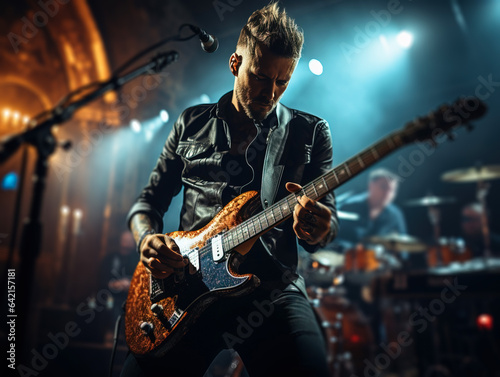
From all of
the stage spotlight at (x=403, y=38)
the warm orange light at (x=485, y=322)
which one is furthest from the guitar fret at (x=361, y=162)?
the warm orange light at (x=485, y=322)

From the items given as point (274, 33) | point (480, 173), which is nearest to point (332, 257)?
point (480, 173)

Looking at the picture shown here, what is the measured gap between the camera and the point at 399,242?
5480mm

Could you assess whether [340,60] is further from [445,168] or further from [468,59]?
[445,168]

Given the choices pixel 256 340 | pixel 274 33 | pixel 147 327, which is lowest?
pixel 256 340

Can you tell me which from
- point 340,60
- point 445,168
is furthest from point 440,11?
point 340,60

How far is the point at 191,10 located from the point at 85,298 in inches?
199

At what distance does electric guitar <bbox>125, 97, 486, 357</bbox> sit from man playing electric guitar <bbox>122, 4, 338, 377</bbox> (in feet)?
0.16

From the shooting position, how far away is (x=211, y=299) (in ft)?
5.18

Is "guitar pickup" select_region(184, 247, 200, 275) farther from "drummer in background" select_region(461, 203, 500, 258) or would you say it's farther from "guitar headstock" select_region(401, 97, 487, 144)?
"drummer in background" select_region(461, 203, 500, 258)

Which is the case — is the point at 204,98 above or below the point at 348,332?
above

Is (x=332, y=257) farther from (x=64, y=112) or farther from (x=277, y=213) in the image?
(x=64, y=112)

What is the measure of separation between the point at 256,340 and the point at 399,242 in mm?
4512

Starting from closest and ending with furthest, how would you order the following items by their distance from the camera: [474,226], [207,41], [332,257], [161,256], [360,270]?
[161,256], [207,41], [332,257], [360,270], [474,226]

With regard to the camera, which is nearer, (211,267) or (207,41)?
(211,267)
